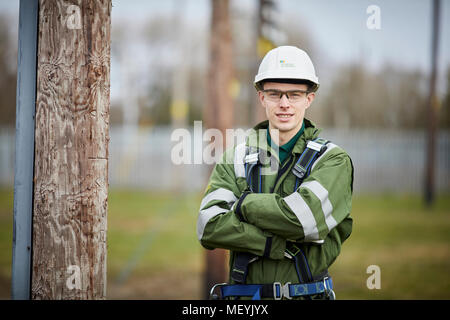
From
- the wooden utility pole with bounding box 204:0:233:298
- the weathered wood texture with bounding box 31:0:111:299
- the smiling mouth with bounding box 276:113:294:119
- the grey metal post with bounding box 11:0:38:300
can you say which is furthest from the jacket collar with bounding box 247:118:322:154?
the wooden utility pole with bounding box 204:0:233:298

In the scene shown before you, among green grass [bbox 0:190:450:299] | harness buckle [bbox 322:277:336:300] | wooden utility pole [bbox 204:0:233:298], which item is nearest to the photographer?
harness buckle [bbox 322:277:336:300]

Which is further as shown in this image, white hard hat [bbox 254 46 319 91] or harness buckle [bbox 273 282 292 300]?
white hard hat [bbox 254 46 319 91]

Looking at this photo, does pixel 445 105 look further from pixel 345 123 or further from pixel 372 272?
pixel 372 272

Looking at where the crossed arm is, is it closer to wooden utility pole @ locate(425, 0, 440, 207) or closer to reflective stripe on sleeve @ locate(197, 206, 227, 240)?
reflective stripe on sleeve @ locate(197, 206, 227, 240)

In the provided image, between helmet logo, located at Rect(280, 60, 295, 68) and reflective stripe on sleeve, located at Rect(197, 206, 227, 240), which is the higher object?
helmet logo, located at Rect(280, 60, 295, 68)

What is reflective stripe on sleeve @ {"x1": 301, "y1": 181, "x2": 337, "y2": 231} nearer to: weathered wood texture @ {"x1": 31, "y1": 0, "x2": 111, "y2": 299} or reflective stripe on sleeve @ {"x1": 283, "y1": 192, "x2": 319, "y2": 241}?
reflective stripe on sleeve @ {"x1": 283, "y1": 192, "x2": 319, "y2": 241}

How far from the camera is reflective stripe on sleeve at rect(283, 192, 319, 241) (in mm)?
2418

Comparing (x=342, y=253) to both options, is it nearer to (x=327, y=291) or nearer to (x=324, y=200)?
(x=327, y=291)

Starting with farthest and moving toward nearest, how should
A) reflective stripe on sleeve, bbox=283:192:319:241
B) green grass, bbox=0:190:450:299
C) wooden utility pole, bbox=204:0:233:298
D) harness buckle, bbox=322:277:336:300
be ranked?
1. green grass, bbox=0:190:450:299
2. wooden utility pole, bbox=204:0:233:298
3. harness buckle, bbox=322:277:336:300
4. reflective stripe on sleeve, bbox=283:192:319:241

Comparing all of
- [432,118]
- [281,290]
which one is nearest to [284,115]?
[281,290]

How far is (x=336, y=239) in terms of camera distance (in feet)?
8.65

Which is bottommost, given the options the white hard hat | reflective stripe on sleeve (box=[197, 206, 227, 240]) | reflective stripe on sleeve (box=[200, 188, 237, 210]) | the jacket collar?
reflective stripe on sleeve (box=[197, 206, 227, 240])

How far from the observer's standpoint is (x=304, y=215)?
243cm
